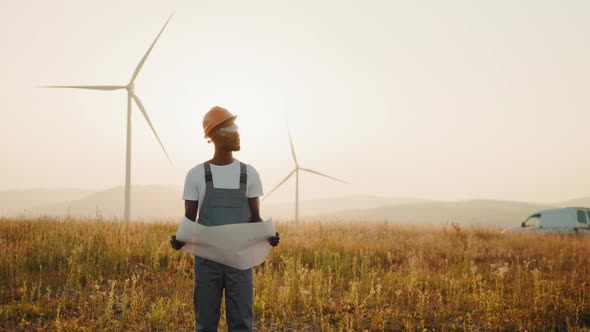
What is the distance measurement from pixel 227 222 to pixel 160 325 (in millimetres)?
2821

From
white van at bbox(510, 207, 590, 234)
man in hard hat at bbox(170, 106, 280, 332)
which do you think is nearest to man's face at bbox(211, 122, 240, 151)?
man in hard hat at bbox(170, 106, 280, 332)

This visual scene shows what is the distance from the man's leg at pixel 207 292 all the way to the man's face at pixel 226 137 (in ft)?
3.39

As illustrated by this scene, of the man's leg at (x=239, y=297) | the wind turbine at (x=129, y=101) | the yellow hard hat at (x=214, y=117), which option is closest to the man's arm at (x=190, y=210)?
the man's leg at (x=239, y=297)

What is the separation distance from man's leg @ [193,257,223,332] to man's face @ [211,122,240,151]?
103 centimetres

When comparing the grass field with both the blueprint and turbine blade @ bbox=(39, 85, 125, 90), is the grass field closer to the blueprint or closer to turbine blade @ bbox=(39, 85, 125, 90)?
the blueprint

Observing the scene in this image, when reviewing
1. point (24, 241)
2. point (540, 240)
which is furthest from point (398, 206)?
point (24, 241)

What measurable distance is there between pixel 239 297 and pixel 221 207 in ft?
2.70

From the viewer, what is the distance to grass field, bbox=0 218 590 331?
6.48 meters

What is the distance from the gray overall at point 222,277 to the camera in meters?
4.23

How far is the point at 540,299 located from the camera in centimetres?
765

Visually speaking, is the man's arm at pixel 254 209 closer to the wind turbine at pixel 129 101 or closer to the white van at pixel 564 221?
the wind turbine at pixel 129 101

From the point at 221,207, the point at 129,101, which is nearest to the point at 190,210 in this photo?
the point at 221,207

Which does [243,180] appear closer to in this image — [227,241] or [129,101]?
[227,241]

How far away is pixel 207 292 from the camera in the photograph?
14.0ft
